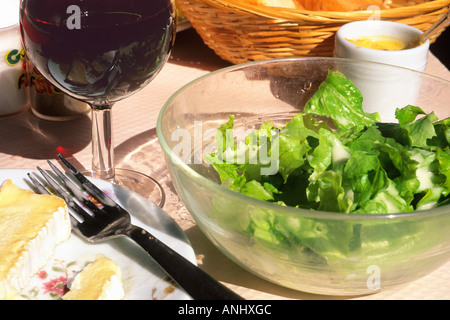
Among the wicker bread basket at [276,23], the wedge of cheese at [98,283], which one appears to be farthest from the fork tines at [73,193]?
the wicker bread basket at [276,23]

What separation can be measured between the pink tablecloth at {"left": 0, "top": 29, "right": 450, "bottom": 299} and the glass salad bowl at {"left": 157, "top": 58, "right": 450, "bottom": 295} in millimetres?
49

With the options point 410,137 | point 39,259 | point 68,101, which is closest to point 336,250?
point 410,137

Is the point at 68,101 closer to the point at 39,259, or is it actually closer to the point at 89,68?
the point at 89,68

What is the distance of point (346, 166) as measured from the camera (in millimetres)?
682

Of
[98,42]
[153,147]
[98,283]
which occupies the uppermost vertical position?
[98,42]

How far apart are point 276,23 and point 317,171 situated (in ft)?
1.82

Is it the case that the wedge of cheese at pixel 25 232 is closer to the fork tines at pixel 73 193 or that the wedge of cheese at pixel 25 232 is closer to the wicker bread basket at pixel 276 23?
the fork tines at pixel 73 193

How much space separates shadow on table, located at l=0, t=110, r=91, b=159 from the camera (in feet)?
3.33

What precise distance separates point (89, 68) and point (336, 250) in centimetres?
41

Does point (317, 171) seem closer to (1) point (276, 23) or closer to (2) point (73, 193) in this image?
(2) point (73, 193)

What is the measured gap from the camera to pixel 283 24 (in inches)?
46.6

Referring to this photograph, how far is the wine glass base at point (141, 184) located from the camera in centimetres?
90

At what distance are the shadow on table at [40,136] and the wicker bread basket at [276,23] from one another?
1.12 ft

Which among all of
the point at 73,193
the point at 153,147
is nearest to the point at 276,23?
the point at 153,147
